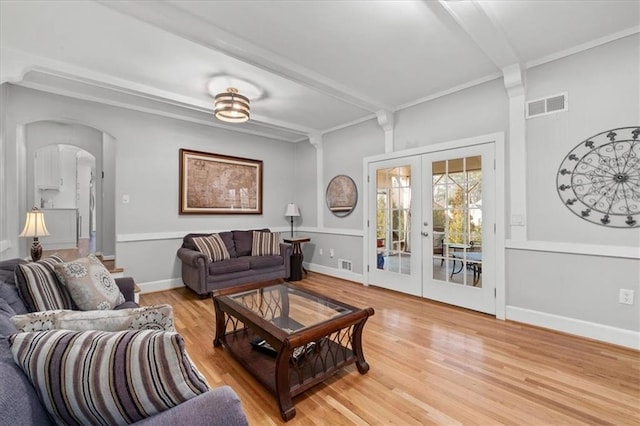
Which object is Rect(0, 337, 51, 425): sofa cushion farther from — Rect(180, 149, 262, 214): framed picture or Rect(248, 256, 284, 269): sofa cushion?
Rect(180, 149, 262, 214): framed picture

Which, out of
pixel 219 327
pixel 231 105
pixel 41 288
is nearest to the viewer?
pixel 41 288

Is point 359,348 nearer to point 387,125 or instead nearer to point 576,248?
point 576,248

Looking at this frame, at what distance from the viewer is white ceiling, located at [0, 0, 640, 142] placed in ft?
6.94

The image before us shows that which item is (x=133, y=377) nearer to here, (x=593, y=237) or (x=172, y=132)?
(x=593, y=237)

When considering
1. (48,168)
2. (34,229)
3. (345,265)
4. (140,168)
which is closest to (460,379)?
(345,265)

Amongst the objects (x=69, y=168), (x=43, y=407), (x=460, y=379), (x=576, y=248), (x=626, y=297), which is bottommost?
(x=460, y=379)

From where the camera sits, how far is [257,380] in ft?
6.30

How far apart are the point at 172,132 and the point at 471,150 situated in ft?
13.7

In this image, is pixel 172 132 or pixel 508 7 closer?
pixel 508 7

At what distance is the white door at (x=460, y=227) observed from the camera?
10.4 ft

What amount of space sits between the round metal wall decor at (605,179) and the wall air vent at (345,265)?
292 cm

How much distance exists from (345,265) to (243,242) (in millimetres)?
1746

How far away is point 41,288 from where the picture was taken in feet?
5.64

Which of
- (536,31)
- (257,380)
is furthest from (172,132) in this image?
(536,31)
